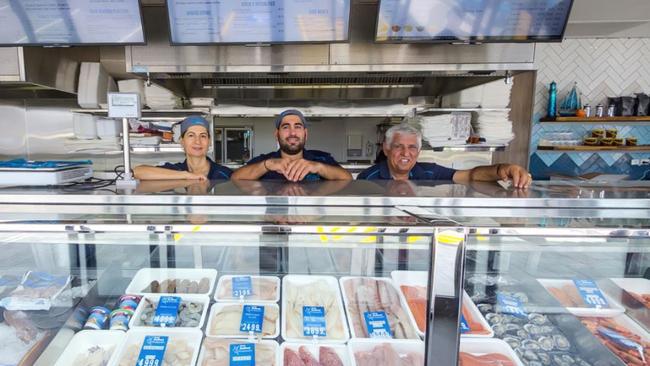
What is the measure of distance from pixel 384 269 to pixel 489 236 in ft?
1.67

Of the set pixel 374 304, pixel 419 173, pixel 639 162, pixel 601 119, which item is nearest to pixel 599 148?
pixel 601 119

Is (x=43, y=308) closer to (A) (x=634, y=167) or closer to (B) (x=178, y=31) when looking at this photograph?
(B) (x=178, y=31)

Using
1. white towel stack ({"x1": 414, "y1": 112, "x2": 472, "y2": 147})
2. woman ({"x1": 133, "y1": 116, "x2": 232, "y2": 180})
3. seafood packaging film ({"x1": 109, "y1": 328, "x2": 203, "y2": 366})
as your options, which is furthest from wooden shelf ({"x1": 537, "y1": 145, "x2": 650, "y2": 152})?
seafood packaging film ({"x1": 109, "y1": 328, "x2": 203, "y2": 366})

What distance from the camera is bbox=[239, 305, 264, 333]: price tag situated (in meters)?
1.17

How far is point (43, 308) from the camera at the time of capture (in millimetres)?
1201

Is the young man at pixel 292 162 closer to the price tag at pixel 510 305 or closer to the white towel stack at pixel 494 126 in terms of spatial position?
the price tag at pixel 510 305

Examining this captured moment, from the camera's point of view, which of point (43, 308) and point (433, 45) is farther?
point (433, 45)

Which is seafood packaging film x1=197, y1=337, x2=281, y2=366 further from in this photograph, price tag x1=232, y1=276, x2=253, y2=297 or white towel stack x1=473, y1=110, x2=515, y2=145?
white towel stack x1=473, y1=110, x2=515, y2=145

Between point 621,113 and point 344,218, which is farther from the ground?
point 621,113

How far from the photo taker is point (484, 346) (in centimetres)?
112

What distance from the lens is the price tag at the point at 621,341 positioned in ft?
3.64

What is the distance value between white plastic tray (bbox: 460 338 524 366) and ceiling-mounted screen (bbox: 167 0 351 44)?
1503 millimetres

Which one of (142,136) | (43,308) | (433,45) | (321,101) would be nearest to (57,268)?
(43,308)

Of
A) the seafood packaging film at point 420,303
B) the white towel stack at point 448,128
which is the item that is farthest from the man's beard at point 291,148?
the white towel stack at point 448,128
